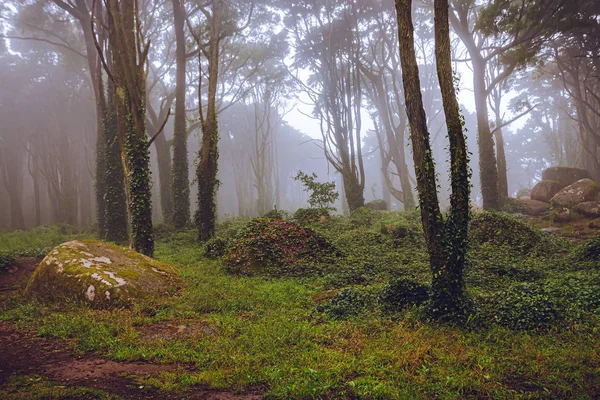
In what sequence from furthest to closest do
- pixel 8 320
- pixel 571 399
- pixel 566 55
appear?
1. pixel 566 55
2. pixel 8 320
3. pixel 571 399

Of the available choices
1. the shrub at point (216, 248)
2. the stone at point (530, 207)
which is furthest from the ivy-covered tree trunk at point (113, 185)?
the stone at point (530, 207)

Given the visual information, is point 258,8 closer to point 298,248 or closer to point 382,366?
point 298,248

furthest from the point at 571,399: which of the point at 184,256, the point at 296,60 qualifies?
the point at 296,60

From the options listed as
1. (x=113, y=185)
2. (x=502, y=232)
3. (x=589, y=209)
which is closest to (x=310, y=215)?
(x=502, y=232)

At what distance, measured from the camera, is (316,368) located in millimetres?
3834

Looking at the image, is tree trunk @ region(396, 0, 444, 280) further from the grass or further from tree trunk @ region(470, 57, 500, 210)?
tree trunk @ region(470, 57, 500, 210)

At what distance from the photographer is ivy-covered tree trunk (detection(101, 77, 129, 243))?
1427 cm

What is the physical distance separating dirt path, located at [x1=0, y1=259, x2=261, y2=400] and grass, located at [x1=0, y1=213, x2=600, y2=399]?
0.13 m

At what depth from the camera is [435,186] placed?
5648 millimetres

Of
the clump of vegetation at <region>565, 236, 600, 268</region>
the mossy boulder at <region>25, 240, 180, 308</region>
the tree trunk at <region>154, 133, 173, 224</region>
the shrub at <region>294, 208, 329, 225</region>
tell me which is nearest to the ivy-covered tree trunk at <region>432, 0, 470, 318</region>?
the clump of vegetation at <region>565, 236, 600, 268</region>

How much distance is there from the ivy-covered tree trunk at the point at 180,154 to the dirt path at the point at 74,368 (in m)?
12.4

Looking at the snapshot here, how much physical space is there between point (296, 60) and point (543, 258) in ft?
67.6

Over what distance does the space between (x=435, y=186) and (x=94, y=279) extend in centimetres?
618

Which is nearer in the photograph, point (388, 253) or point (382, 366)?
point (382, 366)
